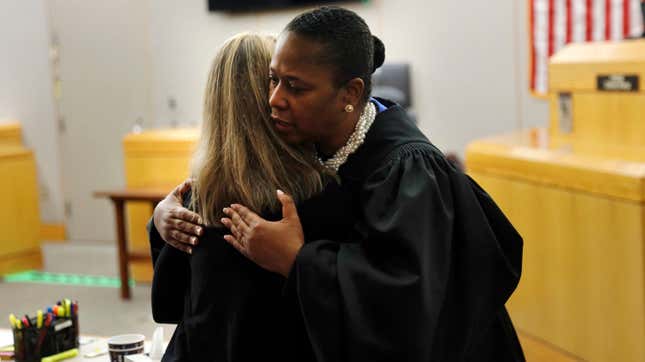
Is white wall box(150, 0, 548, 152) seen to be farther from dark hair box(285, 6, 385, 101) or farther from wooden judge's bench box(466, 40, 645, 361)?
dark hair box(285, 6, 385, 101)

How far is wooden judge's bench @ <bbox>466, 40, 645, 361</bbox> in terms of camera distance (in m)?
3.30

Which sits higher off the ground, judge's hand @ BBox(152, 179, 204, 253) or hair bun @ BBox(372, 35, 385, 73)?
hair bun @ BBox(372, 35, 385, 73)

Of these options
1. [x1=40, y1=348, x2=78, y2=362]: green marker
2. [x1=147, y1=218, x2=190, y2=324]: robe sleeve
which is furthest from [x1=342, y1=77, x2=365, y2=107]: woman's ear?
[x1=40, y1=348, x2=78, y2=362]: green marker

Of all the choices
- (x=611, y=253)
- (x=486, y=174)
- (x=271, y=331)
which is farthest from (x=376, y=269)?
(x=486, y=174)

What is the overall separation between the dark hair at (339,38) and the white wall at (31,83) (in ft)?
21.0

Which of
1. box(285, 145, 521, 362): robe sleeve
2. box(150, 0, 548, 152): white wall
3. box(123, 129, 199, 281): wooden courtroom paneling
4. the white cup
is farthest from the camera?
box(123, 129, 199, 281): wooden courtroom paneling

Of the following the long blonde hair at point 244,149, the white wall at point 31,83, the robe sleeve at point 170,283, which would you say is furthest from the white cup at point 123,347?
the white wall at point 31,83

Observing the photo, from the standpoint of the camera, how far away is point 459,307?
5.81 ft

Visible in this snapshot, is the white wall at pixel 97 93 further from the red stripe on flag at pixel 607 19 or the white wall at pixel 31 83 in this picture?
the red stripe on flag at pixel 607 19

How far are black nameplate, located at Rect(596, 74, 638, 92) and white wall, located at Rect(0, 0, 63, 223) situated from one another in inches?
202

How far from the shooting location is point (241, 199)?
182 cm

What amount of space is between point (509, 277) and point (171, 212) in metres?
0.71

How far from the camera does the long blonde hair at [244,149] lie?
181cm

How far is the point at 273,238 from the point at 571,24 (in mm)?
4472
